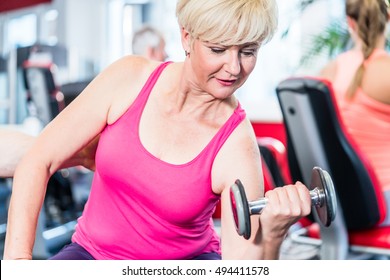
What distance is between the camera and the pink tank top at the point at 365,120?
163 centimetres

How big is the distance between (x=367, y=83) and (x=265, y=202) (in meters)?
0.77

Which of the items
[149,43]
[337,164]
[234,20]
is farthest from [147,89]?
[149,43]

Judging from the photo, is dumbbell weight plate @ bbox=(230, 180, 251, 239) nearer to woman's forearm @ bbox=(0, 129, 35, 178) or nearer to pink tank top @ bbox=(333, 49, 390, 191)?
woman's forearm @ bbox=(0, 129, 35, 178)

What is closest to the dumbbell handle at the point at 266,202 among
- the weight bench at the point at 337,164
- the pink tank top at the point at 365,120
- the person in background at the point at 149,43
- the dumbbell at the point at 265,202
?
the dumbbell at the point at 265,202

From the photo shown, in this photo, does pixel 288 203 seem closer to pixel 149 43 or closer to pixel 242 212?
pixel 242 212

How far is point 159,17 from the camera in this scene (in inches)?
162

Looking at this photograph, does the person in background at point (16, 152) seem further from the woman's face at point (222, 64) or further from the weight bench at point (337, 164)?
the weight bench at point (337, 164)

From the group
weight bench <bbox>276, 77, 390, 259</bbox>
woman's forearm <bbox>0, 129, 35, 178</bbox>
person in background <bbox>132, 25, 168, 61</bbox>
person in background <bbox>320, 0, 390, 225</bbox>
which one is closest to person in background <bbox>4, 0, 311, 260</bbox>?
woman's forearm <bbox>0, 129, 35, 178</bbox>

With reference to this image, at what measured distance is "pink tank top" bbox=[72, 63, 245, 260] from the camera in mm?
1035

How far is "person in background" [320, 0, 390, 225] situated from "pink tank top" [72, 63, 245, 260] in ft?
2.01

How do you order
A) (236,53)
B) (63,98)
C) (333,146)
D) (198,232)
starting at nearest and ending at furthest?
(236,53), (198,232), (333,146), (63,98)

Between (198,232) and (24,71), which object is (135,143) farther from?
(24,71)

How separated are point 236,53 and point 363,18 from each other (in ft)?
2.48
